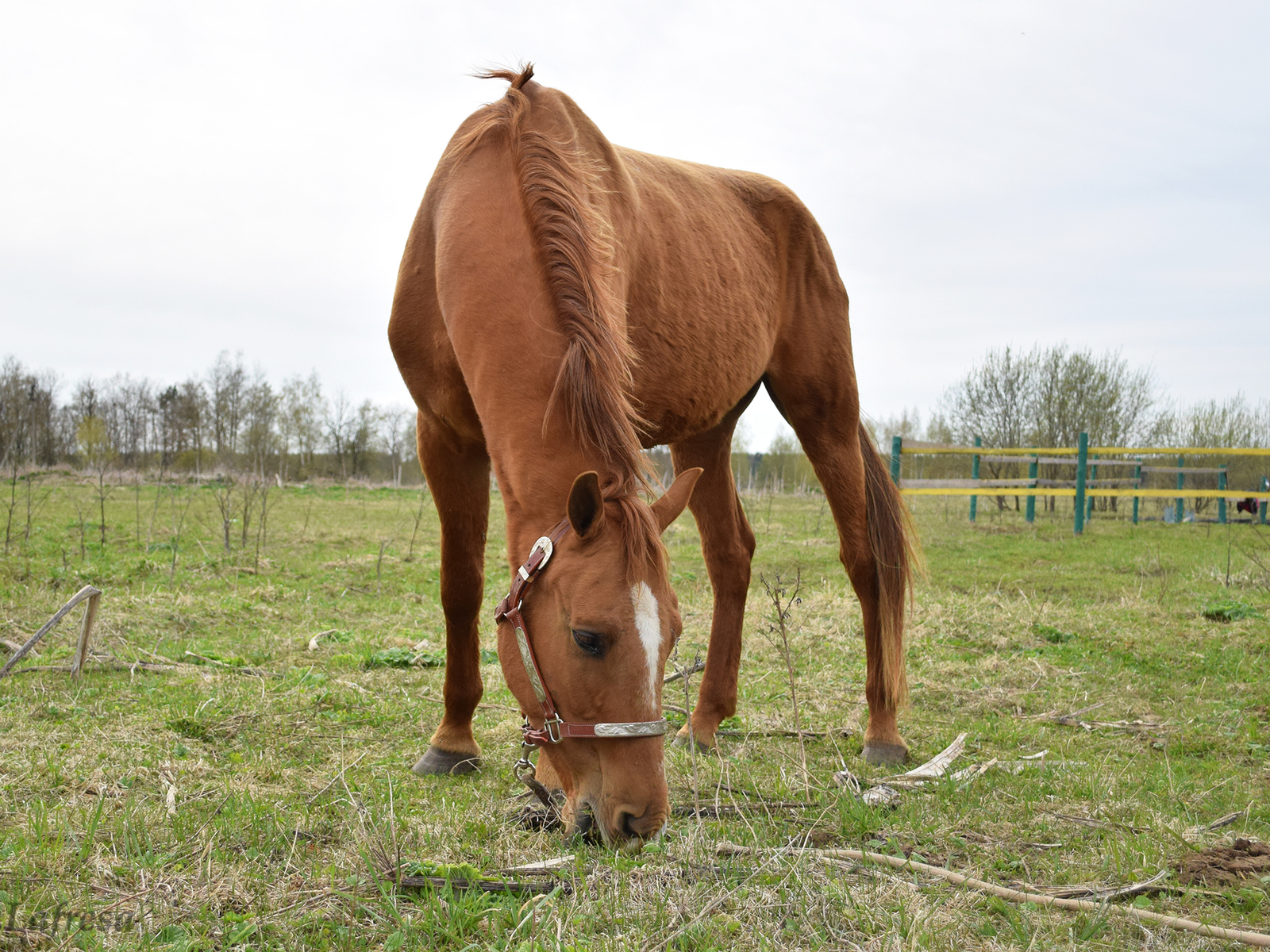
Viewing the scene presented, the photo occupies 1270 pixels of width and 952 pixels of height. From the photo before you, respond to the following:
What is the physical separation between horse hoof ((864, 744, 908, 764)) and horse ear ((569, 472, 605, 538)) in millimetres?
2088

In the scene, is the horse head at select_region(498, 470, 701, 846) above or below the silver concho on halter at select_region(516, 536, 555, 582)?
below

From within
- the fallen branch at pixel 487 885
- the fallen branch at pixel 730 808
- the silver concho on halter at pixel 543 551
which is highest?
the silver concho on halter at pixel 543 551

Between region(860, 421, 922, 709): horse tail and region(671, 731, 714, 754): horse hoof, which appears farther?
region(860, 421, 922, 709): horse tail

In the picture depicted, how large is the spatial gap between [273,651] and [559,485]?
3.81 m

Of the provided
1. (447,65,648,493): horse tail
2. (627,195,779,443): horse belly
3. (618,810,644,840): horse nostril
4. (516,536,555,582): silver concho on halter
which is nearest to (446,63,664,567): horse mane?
(447,65,648,493): horse tail

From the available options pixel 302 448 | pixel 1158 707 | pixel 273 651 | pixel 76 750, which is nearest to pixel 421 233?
pixel 76 750

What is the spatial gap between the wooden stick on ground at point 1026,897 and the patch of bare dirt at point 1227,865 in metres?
0.33

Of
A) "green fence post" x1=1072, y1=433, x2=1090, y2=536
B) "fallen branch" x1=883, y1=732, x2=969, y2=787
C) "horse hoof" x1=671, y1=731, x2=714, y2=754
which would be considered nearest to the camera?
"fallen branch" x1=883, y1=732, x2=969, y2=787

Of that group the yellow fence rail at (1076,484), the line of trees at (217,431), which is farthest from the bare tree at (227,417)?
the yellow fence rail at (1076,484)

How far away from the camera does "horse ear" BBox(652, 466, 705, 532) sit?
228 cm

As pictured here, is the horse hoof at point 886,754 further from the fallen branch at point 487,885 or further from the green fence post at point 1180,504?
the green fence post at point 1180,504

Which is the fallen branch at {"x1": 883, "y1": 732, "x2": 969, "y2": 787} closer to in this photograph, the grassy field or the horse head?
the grassy field

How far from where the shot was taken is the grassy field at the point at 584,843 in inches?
68.5

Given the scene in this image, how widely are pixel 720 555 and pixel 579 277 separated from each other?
7.22ft
